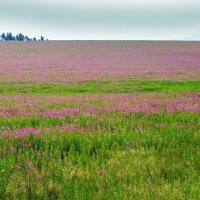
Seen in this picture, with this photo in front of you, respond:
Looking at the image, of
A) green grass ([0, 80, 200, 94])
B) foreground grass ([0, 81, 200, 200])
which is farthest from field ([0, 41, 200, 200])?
green grass ([0, 80, 200, 94])

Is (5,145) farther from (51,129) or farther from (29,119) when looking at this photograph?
(29,119)

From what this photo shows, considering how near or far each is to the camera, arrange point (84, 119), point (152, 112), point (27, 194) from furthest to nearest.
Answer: point (152, 112)
point (84, 119)
point (27, 194)

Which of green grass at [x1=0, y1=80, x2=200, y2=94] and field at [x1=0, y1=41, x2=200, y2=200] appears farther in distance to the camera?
green grass at [x1=0, y1=80, x2=200, y2=94]

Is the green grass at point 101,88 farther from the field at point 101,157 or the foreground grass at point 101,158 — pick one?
the foreground grass at point 101,158

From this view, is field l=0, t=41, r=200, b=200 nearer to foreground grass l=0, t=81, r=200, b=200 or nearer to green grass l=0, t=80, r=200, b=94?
foreground grass l=0, t=81, r=200, b=200

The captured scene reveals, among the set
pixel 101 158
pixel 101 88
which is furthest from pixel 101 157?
pixel 101 88

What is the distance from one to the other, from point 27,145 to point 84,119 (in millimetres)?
2253

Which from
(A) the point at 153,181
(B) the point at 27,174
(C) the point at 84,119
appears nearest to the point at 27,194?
(B) the point at 27,174

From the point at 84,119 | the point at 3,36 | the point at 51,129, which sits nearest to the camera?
the point at 51,129

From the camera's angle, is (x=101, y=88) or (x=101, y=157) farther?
(x=101, y=88)

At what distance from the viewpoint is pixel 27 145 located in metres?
5.95

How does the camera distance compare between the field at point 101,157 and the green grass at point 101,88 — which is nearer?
the field at point 101,157

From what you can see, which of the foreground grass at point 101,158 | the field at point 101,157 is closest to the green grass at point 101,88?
the field at point 101,157

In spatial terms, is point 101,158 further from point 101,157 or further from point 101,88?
point 101,88
